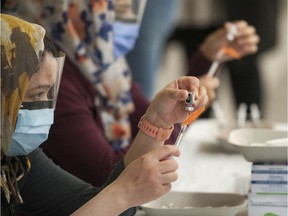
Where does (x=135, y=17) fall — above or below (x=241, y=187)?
above

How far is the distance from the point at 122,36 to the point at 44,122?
63 centimetres

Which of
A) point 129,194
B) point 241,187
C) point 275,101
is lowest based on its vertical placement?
point 275,101

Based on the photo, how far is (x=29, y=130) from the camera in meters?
0.95

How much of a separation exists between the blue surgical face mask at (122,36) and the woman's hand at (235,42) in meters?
0.22

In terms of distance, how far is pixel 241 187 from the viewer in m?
1.32

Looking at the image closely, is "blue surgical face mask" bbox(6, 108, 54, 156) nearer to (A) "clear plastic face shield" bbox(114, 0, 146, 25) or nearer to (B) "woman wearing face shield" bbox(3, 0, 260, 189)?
(B) "woman wearing face shield" bbox(3, 0, 260, 189)

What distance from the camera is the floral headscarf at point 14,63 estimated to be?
35.2 inches

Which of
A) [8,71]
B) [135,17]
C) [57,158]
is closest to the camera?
[8,71]

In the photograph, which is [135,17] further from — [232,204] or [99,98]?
[232,204]

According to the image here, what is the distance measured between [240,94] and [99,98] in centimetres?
177

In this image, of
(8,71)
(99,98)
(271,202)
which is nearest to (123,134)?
(99,98)

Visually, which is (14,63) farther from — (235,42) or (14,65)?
(235,42)

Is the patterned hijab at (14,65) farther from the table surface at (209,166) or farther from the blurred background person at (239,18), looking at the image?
the blurred background person at (239,18)

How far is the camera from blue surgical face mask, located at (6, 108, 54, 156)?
938 mm
